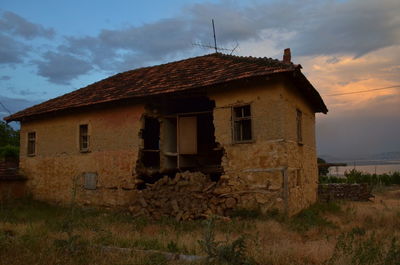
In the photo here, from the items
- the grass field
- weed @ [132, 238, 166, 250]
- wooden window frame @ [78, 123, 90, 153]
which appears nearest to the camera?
the grass field

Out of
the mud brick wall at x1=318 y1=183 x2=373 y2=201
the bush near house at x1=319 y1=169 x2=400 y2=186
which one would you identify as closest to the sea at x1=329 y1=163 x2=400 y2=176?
the bush near house at x1=319 y1=169 x2=400 y2=186

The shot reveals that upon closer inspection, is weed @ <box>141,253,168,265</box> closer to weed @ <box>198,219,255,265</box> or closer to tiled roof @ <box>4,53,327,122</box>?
weed @ <box>198,219,255,265</box>

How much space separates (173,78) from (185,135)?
2189 millimetres

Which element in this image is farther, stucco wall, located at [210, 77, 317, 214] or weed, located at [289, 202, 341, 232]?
stucco wall, located at [210, 77, 317, 214]

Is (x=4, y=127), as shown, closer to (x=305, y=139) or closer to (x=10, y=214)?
(x=10, y=214)

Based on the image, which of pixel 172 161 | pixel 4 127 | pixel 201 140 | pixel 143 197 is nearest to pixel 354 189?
pixel 201 140

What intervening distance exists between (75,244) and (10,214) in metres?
7.59

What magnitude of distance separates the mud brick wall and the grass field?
194 inches

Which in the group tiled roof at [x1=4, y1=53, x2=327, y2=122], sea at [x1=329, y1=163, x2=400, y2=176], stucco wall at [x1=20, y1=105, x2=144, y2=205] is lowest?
sea at [x1=329, y1=163, x2=400, y2=176]

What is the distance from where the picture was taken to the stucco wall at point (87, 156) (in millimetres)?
13438

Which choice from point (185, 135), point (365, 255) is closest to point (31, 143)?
point (185, 135)

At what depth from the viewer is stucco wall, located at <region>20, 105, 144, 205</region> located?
1344cm

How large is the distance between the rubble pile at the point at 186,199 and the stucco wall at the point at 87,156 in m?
1.24

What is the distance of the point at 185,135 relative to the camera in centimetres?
1345
